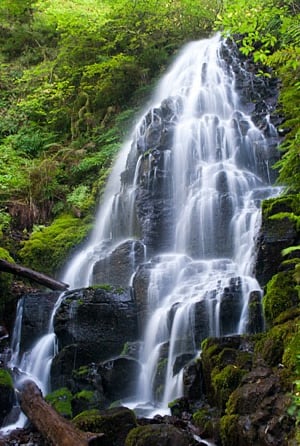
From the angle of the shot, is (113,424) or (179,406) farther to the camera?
(179,406)

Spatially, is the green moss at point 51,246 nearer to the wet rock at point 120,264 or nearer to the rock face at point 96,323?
the wet rock at point 120,264

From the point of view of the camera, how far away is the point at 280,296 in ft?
20.0

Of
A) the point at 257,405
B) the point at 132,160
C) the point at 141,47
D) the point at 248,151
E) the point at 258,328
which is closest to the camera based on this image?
the point at 257,405

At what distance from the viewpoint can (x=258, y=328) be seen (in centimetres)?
702

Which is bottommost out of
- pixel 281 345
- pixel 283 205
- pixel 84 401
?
pixel 84 401

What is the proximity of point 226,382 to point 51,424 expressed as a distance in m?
2.23

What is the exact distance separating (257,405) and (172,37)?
58.6 ft

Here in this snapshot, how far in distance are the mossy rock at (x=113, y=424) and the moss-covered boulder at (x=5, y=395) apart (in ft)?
7.05

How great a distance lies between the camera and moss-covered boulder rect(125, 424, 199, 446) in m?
4.53

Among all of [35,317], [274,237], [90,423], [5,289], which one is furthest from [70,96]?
[90,423]

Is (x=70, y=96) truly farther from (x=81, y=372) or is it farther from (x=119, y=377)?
(x=119, y=377)

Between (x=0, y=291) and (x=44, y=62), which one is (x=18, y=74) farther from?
(x=0, y=291)

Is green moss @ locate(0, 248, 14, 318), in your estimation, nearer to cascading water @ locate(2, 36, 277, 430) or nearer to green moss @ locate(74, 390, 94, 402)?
cascading water @ locate(2, 36, 277, 430)

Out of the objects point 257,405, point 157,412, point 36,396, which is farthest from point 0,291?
point 257,405
